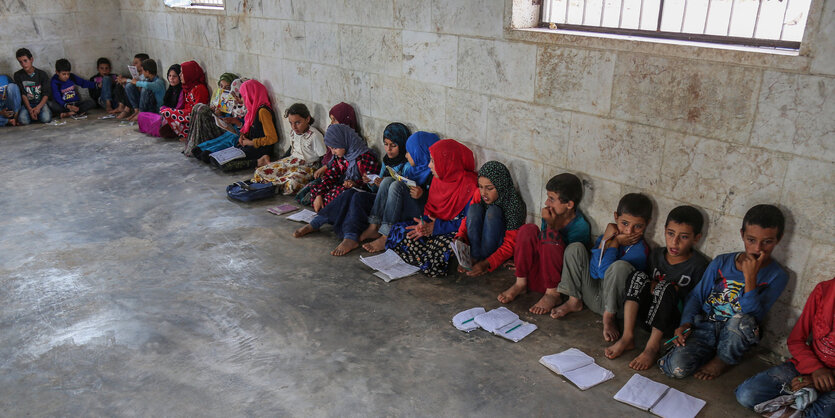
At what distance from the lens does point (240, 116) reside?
26.0 feet

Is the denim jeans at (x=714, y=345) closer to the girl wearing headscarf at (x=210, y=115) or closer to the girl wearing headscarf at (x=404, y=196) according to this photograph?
the girl wearing headscarf at (x=404, y=196)

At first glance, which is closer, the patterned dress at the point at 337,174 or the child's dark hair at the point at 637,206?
the child's dark hair at the point at 637,206

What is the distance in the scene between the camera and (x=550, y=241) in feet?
14.1

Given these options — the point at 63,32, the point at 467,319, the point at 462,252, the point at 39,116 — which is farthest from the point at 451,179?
the point at 63,32

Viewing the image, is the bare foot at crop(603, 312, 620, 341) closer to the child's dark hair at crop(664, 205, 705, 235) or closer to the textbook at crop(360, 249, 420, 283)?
the child's dark hair at crop(664, 205, 705, 235)

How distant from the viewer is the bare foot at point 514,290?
14.1 ft

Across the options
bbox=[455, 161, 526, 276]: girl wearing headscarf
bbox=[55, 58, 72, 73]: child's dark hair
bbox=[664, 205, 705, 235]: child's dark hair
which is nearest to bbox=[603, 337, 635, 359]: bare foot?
bbox=[664, 205, 705, 235]: child's dark hair

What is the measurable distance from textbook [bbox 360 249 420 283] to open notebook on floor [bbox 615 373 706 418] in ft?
6.33

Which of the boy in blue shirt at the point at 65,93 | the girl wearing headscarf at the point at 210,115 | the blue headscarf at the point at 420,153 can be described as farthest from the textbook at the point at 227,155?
the boy in blue shirt at the point at 65,93

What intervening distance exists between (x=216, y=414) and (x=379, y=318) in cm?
127

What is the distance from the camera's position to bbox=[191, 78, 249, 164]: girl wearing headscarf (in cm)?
763

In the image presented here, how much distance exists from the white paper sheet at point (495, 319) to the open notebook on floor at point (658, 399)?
2.95 ft

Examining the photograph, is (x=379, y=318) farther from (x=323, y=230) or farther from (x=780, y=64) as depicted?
(x=780, y=64)

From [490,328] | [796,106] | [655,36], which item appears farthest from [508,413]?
[655,36]
